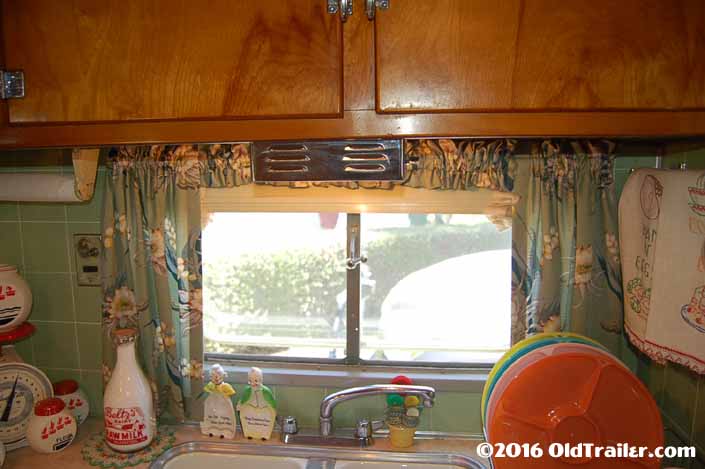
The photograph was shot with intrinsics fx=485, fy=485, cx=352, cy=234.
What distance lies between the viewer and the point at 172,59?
92 centimetres

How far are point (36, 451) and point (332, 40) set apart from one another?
1.26m

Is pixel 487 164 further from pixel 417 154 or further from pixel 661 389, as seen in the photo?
pixel 661 389

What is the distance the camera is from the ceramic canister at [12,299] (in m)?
1.25

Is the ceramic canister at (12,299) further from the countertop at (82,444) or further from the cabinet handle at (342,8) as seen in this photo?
the cabinet handle at (342,8)

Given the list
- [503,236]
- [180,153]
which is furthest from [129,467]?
[503,236]

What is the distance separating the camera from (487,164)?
1221 millimetres

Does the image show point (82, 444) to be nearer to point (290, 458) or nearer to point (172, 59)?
point (290, 458)

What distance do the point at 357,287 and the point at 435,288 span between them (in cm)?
24

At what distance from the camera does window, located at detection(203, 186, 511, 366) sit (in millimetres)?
1416

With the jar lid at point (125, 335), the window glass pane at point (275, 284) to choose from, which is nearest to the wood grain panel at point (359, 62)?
the window glass pane at point (275, 284)

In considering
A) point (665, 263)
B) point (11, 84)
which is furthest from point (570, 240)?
point (11, 84)

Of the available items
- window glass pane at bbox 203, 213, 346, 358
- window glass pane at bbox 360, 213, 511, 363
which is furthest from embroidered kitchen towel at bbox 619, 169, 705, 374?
window glass pane at bbox 203, 213, 346, 358

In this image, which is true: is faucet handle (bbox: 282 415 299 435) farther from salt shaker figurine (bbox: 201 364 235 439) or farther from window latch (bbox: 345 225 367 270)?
window latch (bbox: 345 225 367 270)

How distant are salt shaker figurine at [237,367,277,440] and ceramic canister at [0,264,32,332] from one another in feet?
2.06
